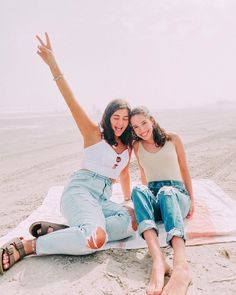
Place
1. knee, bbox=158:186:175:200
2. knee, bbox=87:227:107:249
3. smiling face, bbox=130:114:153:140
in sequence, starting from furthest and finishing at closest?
1. smiling face, bbox=130:114:153:140
2. knee, bbox=158:186:175:200
3. knee, bbox=87:227:107:249

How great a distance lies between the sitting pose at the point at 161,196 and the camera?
2682 mm

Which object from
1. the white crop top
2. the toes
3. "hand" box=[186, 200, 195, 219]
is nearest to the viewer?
the toes

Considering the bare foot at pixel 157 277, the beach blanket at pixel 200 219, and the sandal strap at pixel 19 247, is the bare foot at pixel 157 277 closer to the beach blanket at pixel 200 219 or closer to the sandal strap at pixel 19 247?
the beach blanket at pixel 200 219

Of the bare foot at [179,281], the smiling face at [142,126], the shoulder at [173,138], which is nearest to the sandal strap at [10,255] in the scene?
the bare foot at [179,281]

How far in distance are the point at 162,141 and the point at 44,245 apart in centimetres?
172

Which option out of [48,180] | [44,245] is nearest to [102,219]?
[44,245]

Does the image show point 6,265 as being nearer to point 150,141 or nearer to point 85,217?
point 85,217

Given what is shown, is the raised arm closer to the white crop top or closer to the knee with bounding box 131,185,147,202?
A: the white crop top

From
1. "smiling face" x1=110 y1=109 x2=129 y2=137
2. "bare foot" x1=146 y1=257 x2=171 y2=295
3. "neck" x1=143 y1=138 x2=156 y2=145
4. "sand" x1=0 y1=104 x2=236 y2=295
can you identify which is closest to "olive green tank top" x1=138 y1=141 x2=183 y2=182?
"neck" x1=143 y1=138 x2=156 y2=145

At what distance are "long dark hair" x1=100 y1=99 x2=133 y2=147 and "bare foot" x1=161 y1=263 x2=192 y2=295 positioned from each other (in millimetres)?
1615

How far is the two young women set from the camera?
301 centimetres

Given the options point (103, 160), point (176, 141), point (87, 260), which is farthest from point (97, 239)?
point (176, 141)

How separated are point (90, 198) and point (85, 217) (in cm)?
35

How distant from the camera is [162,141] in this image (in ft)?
13.0
